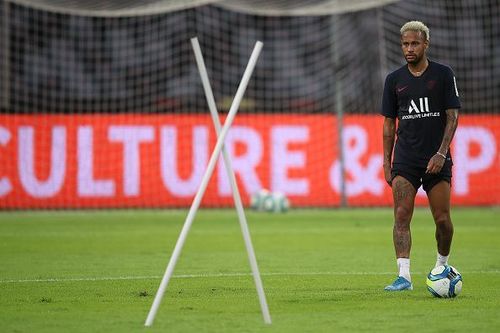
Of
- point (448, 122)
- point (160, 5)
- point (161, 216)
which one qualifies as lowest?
point (161, 216)

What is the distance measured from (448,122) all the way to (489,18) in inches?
889

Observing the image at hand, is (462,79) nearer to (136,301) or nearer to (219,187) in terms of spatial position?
(219,187)

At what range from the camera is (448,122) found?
9695 millimetres

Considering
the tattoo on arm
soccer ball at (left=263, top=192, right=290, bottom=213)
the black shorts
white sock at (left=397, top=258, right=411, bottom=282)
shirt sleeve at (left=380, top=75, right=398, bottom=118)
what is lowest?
soccer ball at (left=263, top=192, right=290, bottom=213)

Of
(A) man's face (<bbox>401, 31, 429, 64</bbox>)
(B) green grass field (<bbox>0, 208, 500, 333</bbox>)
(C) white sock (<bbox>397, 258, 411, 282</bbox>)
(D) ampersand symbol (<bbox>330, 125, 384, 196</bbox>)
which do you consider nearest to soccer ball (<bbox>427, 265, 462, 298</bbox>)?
(B) green grass field (<bbox>0, 208, 500, 333</bbox>)

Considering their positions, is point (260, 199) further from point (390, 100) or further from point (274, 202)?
point (390, 100)

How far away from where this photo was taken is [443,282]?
9.34 m

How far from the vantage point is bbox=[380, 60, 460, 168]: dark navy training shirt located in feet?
32.1

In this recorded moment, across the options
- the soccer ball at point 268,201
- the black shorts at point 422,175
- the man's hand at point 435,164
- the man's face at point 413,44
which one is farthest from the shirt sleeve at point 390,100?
the soccer ball at point 268,201

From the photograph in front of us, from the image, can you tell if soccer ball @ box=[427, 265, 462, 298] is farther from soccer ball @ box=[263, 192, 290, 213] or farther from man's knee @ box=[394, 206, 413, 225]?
soccer ball @ box=[263, 192, 290, 213]

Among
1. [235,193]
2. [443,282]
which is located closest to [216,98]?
[443,282]

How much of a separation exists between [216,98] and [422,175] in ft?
62.3

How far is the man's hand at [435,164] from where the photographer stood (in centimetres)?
955

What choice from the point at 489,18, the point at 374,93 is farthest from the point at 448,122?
the point at 489,18
